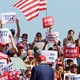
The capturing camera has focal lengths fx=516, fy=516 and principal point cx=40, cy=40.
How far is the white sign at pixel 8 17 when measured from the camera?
19938mm

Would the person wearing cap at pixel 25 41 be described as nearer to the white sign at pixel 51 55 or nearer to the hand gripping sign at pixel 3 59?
the white sign at pixel 51 55

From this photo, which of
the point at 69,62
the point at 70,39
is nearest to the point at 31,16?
the point at 70,39

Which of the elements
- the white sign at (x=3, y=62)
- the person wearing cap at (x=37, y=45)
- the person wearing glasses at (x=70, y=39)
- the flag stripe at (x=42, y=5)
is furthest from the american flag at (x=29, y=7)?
the white sign at (x=3, y=62)

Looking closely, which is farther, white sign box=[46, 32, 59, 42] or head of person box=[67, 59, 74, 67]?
white sign box=[46, 32, 59, 42]

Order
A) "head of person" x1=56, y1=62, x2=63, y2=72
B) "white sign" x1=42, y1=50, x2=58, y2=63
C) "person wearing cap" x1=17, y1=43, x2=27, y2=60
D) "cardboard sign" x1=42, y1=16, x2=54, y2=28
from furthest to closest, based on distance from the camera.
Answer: "cardboard sign" x1=42, y1=16, x2=54, y2=28
"white sign" x1=42, y1=50, x2=58, y2=63
"person wearing cap" x1=17, y1=43, x2=27, y2=60
"head of person" x1=56, y1=62, x2=63, y2=72

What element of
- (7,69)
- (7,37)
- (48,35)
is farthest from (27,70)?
(48,35)

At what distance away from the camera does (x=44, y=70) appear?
52.0 ft

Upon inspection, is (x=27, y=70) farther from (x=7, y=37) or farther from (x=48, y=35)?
(x=48, y=35)

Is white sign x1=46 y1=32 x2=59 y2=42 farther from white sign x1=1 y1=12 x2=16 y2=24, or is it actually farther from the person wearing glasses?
white sign x1=1 y1=12 x2=16 y2=24

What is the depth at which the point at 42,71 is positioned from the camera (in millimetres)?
15789

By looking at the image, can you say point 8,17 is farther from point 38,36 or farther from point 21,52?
point 21,52

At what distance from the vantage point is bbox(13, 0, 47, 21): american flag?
2191cm

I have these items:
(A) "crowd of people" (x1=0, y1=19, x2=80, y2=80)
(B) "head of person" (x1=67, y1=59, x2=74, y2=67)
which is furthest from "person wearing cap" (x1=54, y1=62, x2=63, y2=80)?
(B) "head of person" (x1=67, y1=59, x2=74, y2=67)

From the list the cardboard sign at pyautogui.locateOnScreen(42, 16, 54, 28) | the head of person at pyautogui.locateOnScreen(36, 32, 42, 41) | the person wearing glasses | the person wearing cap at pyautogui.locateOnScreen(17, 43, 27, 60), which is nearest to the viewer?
the person wearing cap at pyautogui.locateOnScreen(17, 43, 27, 60)
